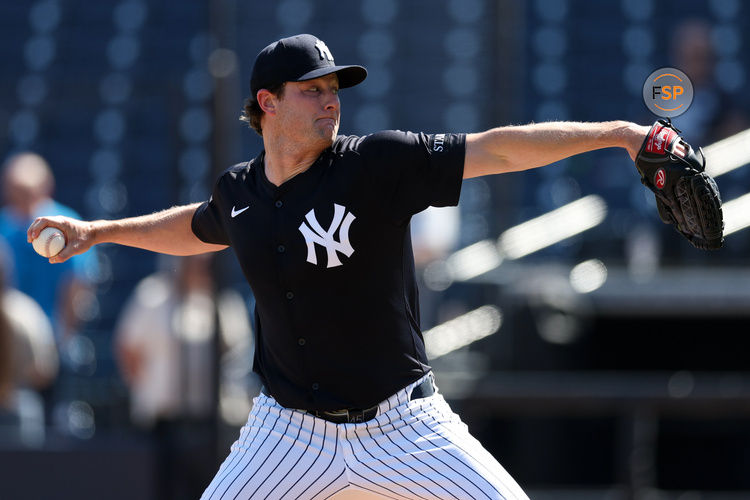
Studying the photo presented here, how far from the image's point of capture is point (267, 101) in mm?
3584

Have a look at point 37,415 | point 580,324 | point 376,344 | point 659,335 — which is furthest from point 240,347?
point 376,344

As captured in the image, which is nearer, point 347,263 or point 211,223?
point 347,263

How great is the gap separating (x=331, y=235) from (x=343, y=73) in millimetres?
558

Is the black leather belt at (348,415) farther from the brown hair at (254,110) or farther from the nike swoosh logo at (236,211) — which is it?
the brown hair at (254,110)

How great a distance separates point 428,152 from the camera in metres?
3.36

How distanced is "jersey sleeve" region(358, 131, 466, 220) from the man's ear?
14.4 inches

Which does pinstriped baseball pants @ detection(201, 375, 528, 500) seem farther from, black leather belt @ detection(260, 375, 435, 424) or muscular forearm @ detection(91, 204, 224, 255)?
muscular forearm @ detection(91, 204, 224, 255)

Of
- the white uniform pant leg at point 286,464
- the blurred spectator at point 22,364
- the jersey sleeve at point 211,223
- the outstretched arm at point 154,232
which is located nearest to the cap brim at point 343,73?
the jersey sleeve at point 211,223

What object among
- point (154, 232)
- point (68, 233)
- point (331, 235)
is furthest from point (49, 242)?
point (331, 235)

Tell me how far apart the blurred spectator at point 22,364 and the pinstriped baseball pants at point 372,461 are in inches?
120

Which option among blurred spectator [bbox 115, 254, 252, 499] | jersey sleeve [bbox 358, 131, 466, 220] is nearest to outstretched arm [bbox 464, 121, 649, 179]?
jersey sleeve [bbox 358, 131, 466, 220]

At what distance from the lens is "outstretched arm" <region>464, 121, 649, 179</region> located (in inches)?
124

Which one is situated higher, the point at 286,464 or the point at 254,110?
the point at 254,110

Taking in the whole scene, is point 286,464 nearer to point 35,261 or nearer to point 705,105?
point 35,261
